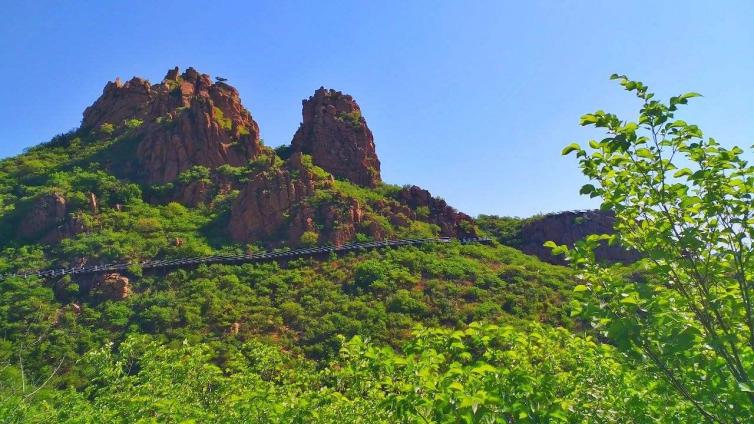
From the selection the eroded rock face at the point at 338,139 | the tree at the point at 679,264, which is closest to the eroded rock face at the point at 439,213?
the eroded rock face at the point at 338,139

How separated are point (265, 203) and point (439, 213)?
1468 centimetres

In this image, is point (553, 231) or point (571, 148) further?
point (553, 231)

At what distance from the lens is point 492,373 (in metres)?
5.16

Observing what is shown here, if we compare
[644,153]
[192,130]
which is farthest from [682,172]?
[192,130]

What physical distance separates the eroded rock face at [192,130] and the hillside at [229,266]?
7.2 inches

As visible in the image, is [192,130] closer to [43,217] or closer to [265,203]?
[265,203]

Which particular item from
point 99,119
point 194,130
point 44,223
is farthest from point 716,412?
point 99,119

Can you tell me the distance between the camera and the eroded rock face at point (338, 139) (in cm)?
5616

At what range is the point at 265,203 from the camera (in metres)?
44.6

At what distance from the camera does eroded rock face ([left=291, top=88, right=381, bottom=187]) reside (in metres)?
56.2

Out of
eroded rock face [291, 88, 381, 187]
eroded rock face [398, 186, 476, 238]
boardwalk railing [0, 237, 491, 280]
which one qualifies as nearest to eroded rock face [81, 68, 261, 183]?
eroded rock face [291, 88, 381, 187]

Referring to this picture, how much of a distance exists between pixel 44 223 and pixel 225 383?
3709cm

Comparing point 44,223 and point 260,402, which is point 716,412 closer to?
point 260,402

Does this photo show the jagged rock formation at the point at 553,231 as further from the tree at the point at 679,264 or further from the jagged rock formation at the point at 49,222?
the tree at the point at 679,264
